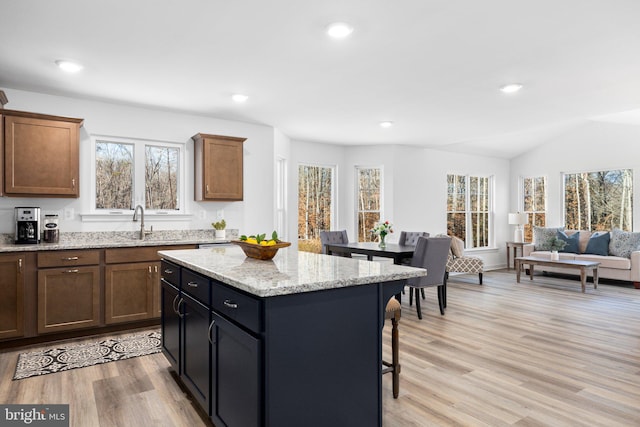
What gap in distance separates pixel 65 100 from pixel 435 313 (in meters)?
4.66

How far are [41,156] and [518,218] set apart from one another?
317 inches

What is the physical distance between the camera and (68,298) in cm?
378

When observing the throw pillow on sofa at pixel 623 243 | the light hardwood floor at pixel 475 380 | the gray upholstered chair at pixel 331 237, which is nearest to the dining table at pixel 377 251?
the gray upholstered chair at pixel 331 237

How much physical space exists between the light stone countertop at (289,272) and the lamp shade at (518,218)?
6925 mm

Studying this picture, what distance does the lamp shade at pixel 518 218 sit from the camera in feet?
27.4

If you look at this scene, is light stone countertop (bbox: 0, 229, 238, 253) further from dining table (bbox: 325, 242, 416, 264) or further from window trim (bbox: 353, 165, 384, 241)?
window trim (bbox: 353, 165, 384, 241)

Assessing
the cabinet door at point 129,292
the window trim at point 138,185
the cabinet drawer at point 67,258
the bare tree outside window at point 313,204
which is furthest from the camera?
the bare tree outside window at point 313,204

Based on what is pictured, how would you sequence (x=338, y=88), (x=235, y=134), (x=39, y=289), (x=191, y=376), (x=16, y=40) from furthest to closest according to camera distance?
1. (x=235, y=134)
2. (x=338, y=88)
3. (x=39, y=289)
4. (x=16, y=40)
5. (x=191, y=376)

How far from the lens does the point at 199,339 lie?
7.53 feet

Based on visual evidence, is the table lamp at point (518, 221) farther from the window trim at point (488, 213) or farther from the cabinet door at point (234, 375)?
the cabinet door at point (234, 375)

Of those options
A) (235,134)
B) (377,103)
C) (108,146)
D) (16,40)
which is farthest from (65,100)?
(377,103)

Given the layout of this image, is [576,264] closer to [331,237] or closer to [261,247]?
[331,237]

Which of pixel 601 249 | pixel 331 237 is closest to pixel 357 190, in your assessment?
pixel 331 237

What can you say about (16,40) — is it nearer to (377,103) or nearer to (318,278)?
(318,278)
